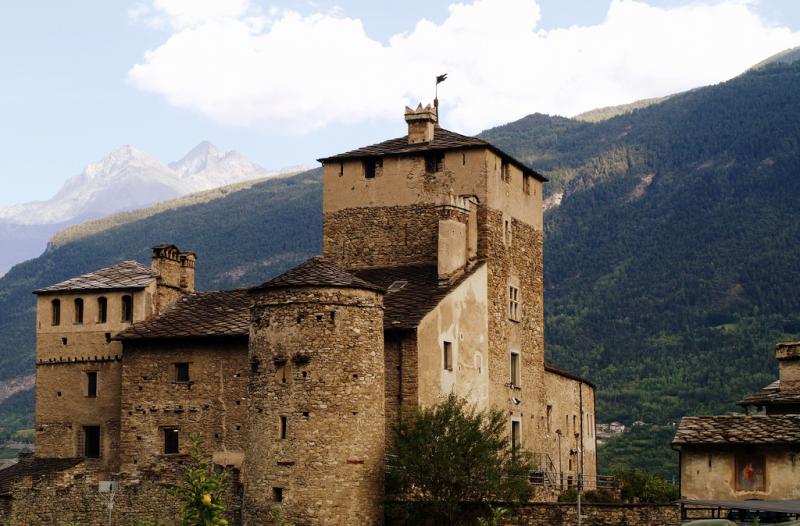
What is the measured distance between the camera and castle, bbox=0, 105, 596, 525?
146 ft

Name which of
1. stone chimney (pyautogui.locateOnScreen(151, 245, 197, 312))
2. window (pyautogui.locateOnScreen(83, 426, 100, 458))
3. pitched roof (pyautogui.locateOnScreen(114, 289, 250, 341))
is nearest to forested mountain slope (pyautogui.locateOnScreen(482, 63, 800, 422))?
stone chimney (pyautogui.locateOnScreen(151, 245, 197, 312))

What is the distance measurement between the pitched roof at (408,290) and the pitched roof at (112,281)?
27.7 feet

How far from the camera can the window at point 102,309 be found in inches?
2186

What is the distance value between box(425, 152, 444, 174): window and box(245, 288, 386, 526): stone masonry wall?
11367mm

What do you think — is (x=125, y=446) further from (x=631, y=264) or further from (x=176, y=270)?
(x=631, y=264)

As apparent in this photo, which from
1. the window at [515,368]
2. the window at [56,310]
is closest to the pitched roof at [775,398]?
the window at [515,368]

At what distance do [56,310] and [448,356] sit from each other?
54.0 feet

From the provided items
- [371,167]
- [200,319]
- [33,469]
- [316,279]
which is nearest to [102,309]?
[200,319]

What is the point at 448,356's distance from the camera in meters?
50.8

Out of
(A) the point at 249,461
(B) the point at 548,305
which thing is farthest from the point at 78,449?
(B) the point at 548,305

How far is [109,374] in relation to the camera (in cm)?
5478

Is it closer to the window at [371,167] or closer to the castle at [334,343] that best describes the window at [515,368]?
the castle at [334,343]

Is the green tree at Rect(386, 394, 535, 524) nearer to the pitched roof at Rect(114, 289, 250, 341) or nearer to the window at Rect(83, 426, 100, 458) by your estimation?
the pitched roof at Rect(114, 289, 250, 341)

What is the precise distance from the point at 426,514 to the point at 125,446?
45.3ft
